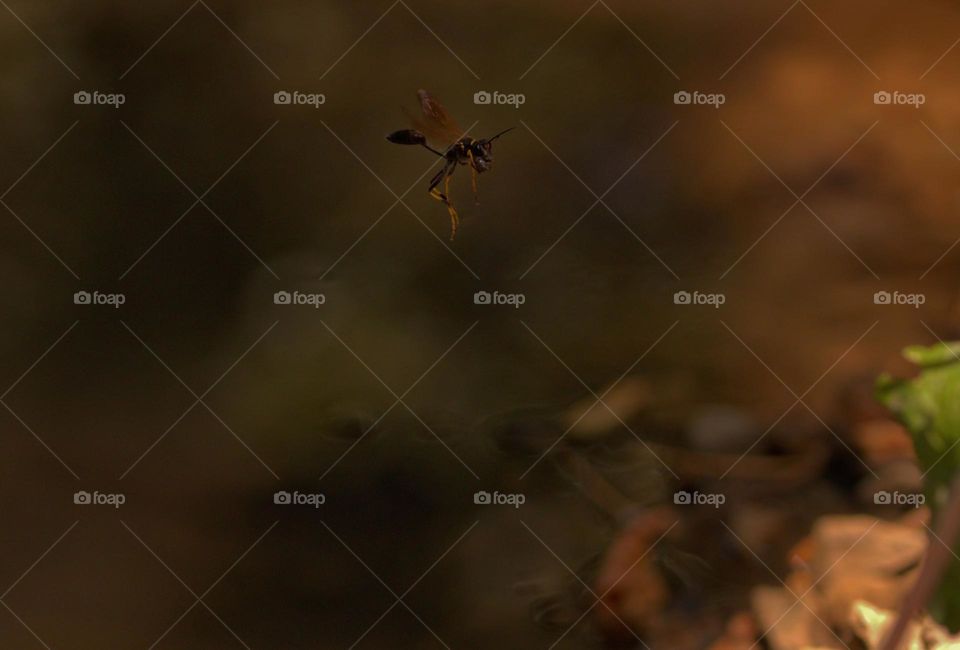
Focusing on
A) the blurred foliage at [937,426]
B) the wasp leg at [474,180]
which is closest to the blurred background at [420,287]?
the wasp leg at [474,180]

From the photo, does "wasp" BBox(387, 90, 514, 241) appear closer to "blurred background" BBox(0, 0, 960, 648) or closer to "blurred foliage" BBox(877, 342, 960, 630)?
"blurred background" BBox(0, 0, 960, 648)

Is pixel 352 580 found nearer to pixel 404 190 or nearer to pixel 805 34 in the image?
pixel 404 190

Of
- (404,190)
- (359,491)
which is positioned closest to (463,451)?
(359,491)

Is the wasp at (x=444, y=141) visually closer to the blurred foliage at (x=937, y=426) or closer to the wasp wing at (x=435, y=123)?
the wasp wing at (x=435, y=123)

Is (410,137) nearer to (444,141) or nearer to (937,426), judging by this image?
(444,141)

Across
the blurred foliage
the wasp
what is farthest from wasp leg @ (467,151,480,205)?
the blurred foliage

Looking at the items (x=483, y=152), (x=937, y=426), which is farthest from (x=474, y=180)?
(x=937, y=426)
